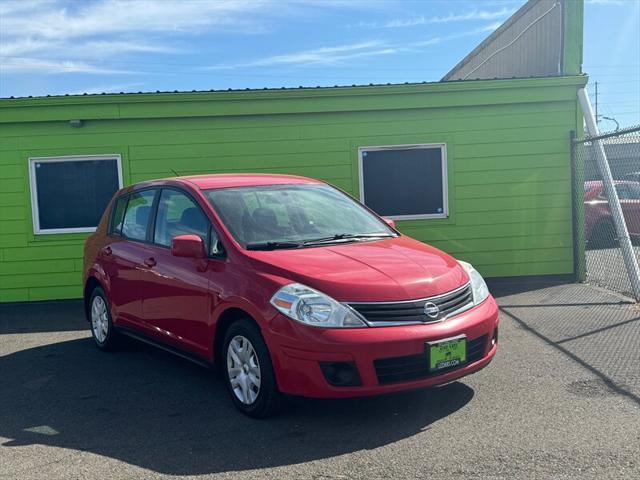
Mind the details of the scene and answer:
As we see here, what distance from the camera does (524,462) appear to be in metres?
3.99

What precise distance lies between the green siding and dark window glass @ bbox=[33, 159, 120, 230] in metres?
0.20

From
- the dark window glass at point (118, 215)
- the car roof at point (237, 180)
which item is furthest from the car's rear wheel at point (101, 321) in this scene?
the car roof at point (237, 180)

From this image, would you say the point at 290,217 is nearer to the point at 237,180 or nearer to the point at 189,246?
the point at 237,180

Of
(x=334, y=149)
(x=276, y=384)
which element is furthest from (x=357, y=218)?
(x=334, y=149)

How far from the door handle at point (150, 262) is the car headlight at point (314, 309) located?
1.75 metres

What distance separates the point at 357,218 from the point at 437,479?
8.89 ft

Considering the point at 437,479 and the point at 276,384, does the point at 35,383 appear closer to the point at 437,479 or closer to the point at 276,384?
the point at 276,384

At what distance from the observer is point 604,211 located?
45.7 ft

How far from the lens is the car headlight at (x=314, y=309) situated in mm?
4520

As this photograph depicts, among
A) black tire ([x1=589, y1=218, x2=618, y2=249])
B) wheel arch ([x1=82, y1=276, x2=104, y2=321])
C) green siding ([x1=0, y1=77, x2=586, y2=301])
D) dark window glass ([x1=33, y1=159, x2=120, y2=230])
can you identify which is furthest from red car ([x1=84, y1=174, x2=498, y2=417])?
black tire ([x1=589, y1=218, x2=618, y2=249])

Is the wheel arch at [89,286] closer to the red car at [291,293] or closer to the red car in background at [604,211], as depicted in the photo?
the red car at [291,293]

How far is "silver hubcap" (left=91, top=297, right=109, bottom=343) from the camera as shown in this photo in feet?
23.2

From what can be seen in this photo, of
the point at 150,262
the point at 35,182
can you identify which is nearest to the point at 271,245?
the point at 150,262

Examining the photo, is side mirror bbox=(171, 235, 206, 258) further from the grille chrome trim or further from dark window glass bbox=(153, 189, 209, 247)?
the grille chrome trim
